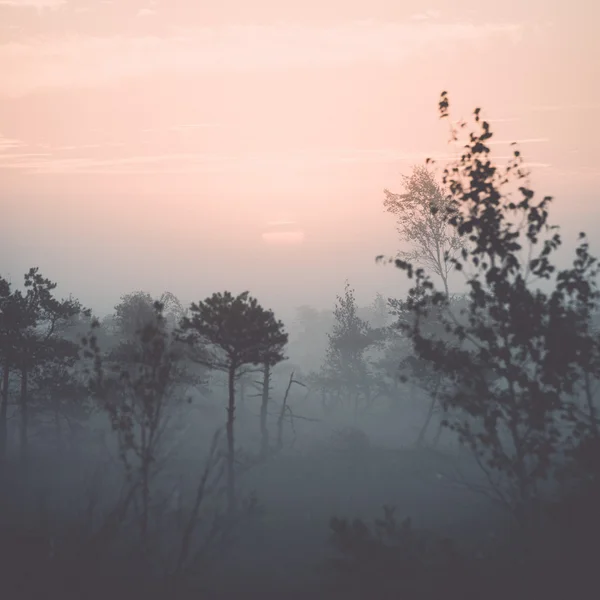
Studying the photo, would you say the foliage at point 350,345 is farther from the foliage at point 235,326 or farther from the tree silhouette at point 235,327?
the foliage at point 235,326

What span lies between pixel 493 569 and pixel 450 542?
41.9 inches

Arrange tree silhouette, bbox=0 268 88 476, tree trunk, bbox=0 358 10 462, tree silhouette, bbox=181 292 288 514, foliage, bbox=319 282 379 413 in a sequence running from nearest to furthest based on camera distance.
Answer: tree silhouette, bbox=181 292 288 514 → tree silhouette, bbox=0 268 88 476 → tree trunk, bbox=0 358 10 462 → foliage, bbox=319 282 379 413

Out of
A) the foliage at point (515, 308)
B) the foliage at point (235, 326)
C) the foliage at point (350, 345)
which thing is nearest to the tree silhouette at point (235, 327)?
the foliage at point (235, 326)

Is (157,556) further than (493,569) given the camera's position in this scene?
Yes

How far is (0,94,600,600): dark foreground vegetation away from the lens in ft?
41.9

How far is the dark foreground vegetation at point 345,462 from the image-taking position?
1277 cm

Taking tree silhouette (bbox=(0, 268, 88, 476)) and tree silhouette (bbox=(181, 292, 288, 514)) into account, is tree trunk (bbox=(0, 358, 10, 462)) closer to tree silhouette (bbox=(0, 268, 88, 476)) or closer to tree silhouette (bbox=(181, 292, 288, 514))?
tree silhouette (bbox=(0, 268, 88, 476))

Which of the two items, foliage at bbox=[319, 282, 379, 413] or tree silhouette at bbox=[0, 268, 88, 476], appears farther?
foliage at bbox=[319, 282, 379, 413]

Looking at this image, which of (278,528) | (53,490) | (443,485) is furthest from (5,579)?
(443,485)

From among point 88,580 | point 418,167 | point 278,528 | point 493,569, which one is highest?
point 418,167

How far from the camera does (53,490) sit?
36.8 m

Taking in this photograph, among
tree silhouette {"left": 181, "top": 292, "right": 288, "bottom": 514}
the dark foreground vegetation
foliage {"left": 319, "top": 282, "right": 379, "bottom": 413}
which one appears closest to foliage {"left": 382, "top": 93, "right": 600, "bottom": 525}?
the dark foreground vegetation

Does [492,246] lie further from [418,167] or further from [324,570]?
[418,167]

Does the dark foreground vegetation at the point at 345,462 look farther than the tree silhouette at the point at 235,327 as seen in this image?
No
